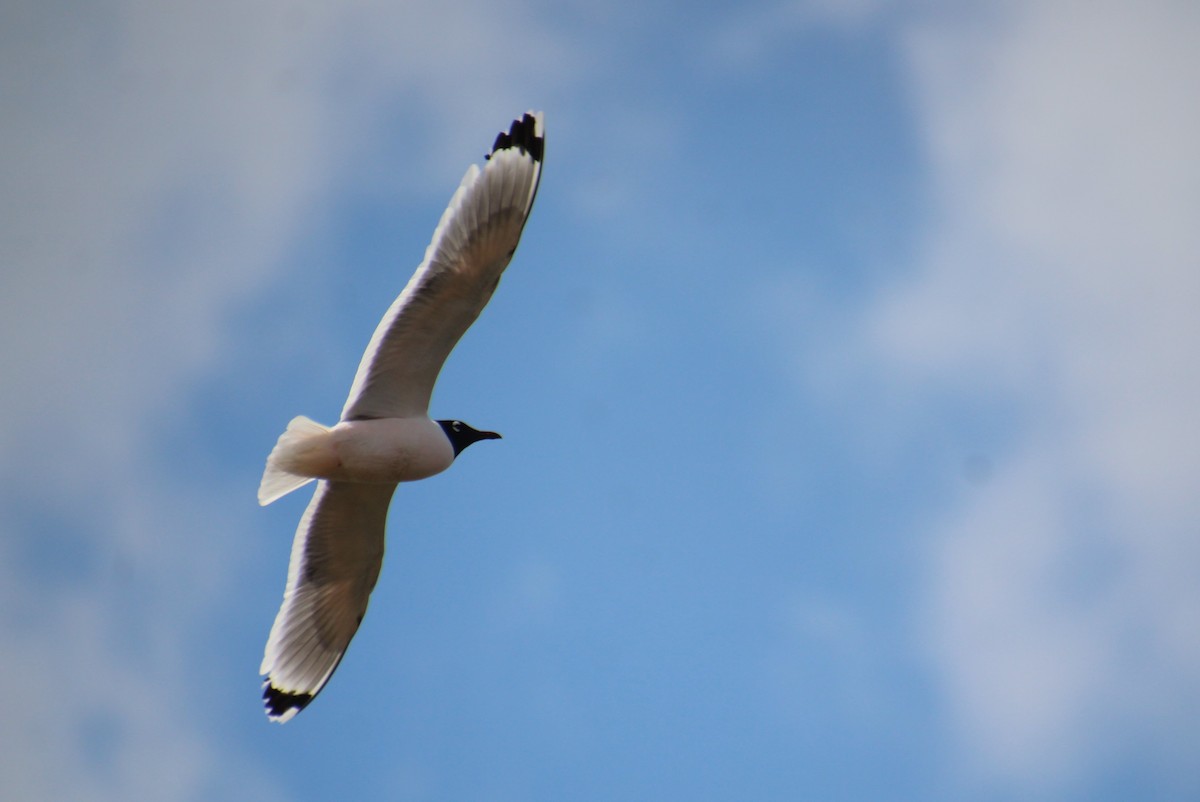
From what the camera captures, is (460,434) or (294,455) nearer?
(294,455)

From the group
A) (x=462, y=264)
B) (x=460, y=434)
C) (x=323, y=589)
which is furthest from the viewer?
(x=323, y=589)

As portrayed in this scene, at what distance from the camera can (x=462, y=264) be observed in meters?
7.73

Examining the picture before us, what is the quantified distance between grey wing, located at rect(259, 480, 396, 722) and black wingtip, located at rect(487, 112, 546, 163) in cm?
226

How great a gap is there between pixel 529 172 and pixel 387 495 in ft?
7.36

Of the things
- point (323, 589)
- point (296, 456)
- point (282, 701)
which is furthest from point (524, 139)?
point (282, 701)

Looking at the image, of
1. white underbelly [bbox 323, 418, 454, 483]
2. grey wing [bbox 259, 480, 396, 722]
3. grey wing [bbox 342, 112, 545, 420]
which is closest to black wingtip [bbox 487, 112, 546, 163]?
grey wing [bbox 342, 112, 545, 420]

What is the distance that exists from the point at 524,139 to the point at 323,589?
10.3 feet

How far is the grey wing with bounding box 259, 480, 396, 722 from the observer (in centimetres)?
859

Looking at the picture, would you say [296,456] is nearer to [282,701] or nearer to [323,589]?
[323,589]

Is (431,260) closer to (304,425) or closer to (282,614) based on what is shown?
(304,425)

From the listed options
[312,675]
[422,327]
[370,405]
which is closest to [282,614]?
[312,675]

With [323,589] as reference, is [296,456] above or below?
above

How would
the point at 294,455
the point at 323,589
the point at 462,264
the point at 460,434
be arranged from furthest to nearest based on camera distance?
the point at 323,589, the point at 460,434, the point at 294,455, the point at 462,264

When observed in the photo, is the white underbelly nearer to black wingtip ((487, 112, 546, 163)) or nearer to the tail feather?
the tail feather
